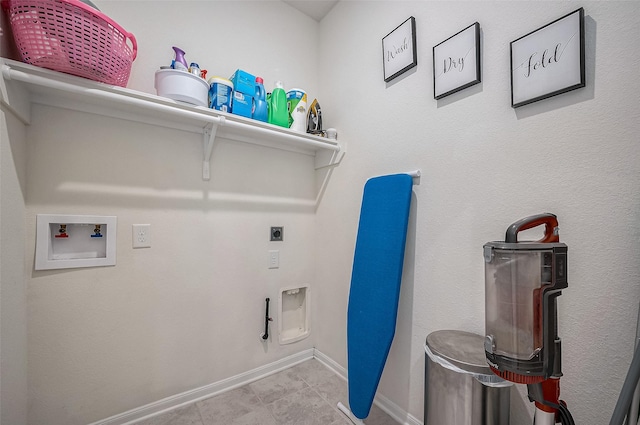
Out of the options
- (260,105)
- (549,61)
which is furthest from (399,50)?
(260,105)

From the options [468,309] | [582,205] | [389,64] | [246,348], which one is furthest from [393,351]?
[389,64]

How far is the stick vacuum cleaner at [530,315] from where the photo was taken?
716 mm

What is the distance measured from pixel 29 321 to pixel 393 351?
188 centimetres

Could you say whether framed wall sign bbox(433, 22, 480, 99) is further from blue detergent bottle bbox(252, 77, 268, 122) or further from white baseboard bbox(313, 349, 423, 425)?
white baseboard bbox(313, 349, 423, 425)

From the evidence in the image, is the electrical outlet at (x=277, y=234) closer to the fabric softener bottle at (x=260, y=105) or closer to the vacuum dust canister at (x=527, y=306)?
the fabric softener bottle at (x=260, y=105)

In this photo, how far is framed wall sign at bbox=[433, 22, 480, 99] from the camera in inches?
45.3

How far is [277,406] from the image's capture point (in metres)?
1.55

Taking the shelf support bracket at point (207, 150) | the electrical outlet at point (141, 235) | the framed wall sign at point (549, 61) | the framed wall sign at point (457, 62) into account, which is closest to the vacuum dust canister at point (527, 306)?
the framed wall sign at point (549, 61)

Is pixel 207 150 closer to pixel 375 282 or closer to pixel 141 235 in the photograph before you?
pixel 141 235

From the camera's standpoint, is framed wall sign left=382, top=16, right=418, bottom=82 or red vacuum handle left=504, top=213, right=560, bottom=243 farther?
framed wall sign left=382, top=16, right=418, bottom=82

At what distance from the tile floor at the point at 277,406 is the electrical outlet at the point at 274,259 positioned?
81cm

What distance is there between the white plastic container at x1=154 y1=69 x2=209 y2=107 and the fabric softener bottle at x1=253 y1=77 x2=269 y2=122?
1.26 feet

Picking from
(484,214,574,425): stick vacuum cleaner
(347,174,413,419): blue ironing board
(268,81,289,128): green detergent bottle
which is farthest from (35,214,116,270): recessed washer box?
(484,214,574,425): stick vacuum cleaner

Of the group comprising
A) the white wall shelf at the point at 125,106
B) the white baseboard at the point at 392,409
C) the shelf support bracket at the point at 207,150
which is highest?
the white wall shelf at the point at 125,106
